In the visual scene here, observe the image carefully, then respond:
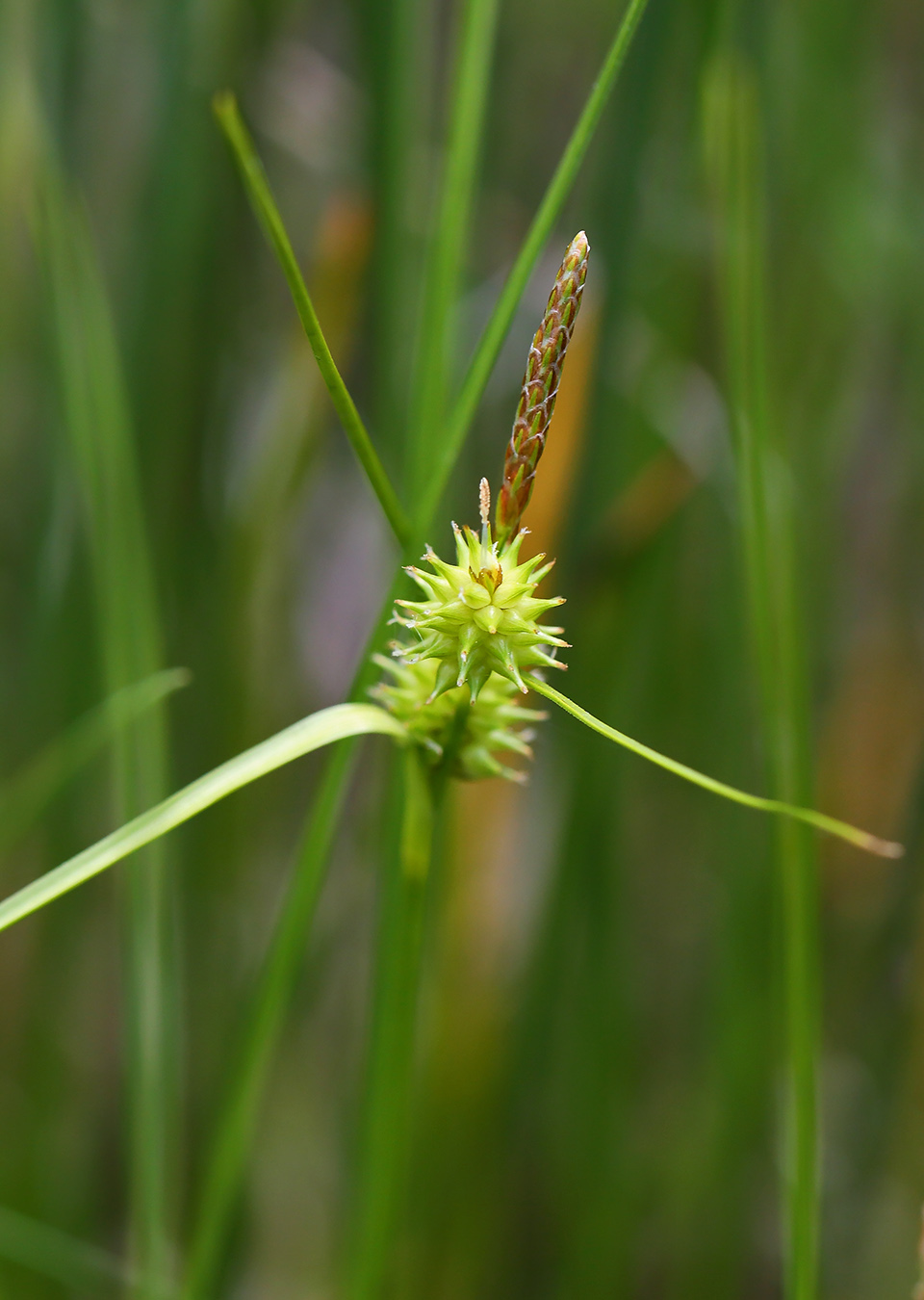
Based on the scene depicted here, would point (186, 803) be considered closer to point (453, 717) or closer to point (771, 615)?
point (453, 717)

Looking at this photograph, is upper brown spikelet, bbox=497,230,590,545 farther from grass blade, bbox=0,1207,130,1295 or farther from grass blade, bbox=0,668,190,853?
grass blade, bbox=0,1207,130,1295

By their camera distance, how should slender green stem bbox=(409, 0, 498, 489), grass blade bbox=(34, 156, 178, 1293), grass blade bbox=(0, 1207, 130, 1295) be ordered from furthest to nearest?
grass blade bbox=(0, 1207, 130, 1295) → grass blade bbox=(34, 156, 178, 1293) → slender green stem bbox=(409, 0, 498, 489)

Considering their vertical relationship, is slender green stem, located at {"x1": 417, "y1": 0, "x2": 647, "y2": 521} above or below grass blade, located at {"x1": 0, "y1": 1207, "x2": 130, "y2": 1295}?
above

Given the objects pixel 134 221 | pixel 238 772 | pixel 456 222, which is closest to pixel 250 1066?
pixel 238 772

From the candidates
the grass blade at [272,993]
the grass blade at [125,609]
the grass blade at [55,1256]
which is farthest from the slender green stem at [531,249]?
the grass blade at [55,1256]

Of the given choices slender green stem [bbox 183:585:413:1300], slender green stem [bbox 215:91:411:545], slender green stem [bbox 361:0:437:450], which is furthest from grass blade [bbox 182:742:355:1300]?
slender green stem [bbox 361:0:437:450]

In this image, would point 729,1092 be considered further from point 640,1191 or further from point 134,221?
point 134,221

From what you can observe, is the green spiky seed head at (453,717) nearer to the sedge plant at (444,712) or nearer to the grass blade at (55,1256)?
the sedge plant at (444,712)
